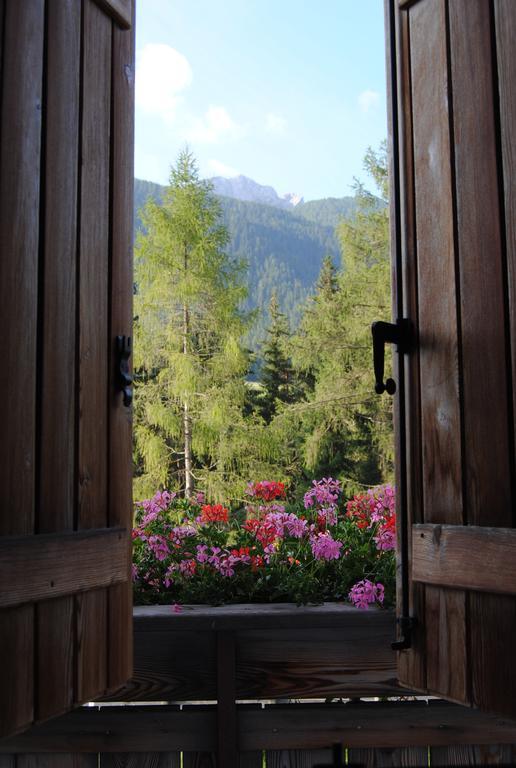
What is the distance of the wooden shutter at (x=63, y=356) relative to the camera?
3.80ft

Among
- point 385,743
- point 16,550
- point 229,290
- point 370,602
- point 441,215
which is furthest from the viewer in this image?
point 229,290

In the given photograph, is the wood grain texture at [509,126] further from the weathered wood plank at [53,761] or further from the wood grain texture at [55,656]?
the weathered wood plank at [53,761]

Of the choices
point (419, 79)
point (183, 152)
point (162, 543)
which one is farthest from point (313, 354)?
point (419, 79)

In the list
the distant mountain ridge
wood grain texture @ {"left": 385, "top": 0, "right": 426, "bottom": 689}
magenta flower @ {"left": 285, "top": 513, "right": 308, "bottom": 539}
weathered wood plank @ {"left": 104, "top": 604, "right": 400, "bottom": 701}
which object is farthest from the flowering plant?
the distant mountain ridge

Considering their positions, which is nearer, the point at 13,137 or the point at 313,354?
the point at 13,137

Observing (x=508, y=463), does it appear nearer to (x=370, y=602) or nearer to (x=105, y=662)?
(x=105, y=662)

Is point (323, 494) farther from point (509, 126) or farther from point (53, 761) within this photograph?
point (509, 126)

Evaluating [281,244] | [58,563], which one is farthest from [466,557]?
[281,244]

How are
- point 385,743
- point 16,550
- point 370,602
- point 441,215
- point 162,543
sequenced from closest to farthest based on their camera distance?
point 16,550
point 441,215
point 385,743
point 370,602
point 162,543

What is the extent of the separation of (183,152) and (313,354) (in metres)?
4.00

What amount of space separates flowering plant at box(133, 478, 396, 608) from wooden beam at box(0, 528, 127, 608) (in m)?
0.70

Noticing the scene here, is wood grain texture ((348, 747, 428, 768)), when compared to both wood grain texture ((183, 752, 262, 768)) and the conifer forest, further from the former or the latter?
the conifer forest

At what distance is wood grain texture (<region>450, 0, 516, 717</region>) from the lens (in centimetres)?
114

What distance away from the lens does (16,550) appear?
3.70 ft
